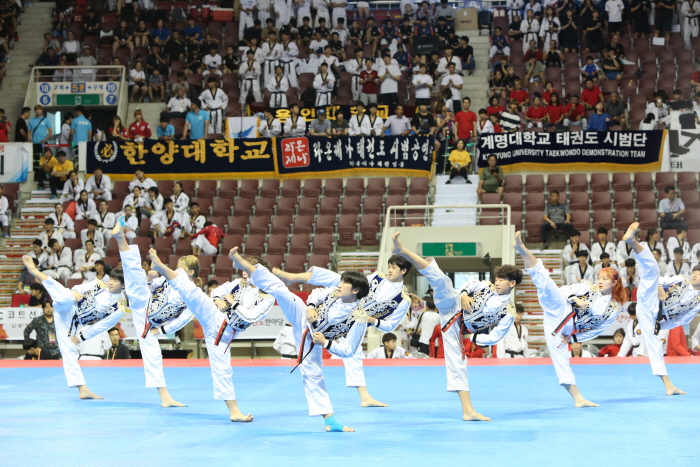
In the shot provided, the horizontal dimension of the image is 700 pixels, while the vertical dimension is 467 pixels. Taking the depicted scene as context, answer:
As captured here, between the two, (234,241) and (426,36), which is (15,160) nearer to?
(234,241)

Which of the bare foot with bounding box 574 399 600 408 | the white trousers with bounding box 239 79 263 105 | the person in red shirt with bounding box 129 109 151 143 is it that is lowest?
the bare foot with bounding box 574 399 600 408

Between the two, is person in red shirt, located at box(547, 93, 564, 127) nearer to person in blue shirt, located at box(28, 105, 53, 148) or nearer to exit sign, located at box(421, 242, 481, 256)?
exit sign, located at box(421, 242, 481, 256)

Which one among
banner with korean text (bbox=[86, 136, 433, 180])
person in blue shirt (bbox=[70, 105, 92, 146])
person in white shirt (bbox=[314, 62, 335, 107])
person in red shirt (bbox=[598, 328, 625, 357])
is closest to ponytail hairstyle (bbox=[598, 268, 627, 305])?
person in red shirt (bbox=[598, 328, 625, 357])

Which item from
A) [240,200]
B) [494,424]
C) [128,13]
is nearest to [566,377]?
[494,424]

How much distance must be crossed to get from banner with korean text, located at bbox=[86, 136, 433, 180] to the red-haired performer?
9.70 meters

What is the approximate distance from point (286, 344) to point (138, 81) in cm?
1063

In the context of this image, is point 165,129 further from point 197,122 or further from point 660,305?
point 660,305

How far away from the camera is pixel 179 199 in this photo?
17.3m

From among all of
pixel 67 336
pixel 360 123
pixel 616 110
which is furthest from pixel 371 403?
pixel 616 110

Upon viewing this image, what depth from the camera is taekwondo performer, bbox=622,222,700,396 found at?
883 cm

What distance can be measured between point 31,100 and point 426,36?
1014 centimetres

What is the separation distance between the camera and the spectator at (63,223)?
17.1 metres

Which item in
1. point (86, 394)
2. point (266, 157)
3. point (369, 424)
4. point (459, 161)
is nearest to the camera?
point (369, 424)

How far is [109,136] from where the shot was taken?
786 inches
